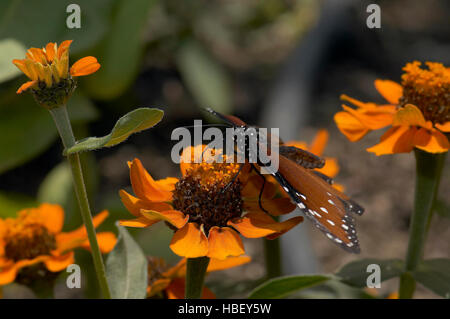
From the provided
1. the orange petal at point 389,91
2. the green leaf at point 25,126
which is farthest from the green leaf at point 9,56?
the orange petal at point 389,91

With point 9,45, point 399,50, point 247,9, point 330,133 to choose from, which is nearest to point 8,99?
point 9,45

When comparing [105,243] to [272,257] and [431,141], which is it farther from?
→ [431,141]

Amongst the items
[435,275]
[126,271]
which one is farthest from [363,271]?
[126,271]

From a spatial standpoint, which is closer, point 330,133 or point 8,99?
point 8,99

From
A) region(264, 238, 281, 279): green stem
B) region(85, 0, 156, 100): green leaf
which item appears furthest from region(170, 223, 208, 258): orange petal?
region(85, 0, 156, 100): green leaf

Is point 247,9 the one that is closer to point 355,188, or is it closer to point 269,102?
point 269,102

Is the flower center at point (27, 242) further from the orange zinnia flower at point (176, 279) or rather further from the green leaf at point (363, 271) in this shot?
the green leaf at point (363, 271)
